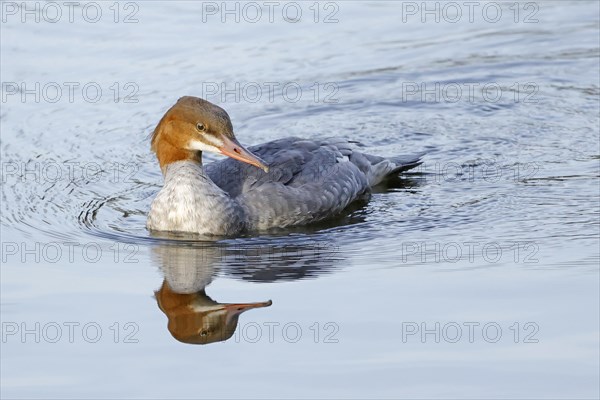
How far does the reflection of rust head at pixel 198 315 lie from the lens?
802 centimetres

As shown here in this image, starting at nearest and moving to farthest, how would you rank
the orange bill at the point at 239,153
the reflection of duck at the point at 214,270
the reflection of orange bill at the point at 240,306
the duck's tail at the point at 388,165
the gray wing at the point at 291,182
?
the reflection of duck at the point at 214,270
the reflection of orange bill at the point at 240,306
the orange bill at the point at 239,153
the gray wing at the point at 291,182
the duck's tail at the point at 388,165

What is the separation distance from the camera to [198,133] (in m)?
9.91

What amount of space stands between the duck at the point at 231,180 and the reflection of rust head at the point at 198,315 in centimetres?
126

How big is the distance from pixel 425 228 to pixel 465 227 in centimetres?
29

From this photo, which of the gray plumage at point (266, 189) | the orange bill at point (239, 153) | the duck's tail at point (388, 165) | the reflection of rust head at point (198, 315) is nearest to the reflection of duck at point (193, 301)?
the reflection of rust head at point (198, 315)

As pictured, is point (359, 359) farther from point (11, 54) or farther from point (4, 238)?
point (11, 54)

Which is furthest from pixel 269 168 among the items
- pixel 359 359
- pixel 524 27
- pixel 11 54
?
pixel 524 27

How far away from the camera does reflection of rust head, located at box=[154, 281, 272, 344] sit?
802 cm

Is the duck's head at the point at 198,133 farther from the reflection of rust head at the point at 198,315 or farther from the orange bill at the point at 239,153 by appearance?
the reflection of rust head at the point at 198,315

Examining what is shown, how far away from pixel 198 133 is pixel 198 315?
197 cm

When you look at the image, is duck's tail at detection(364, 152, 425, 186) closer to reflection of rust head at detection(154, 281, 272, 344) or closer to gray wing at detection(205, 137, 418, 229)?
gray wing at detection(205, 137, 418, 229)

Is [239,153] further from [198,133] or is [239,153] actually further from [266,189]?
[266,189]

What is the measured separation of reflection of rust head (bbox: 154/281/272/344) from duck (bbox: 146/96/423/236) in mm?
1261

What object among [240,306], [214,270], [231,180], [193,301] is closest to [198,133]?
[231,180]
